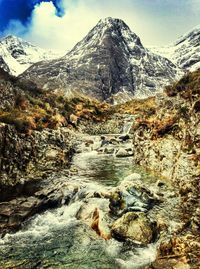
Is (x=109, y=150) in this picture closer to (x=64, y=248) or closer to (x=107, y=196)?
(x=107, y=196)

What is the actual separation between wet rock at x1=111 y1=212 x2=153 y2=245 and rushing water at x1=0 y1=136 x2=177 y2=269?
582 mm

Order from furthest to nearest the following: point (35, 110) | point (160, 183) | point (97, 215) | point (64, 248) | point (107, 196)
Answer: point (35, 110) → point (160, 183) → point (107, 196) → point (97, 215) → point (64, 248)

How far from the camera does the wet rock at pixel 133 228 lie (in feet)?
72.5

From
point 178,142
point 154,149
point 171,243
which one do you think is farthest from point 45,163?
point 171,243

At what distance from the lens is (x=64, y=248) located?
21.5m

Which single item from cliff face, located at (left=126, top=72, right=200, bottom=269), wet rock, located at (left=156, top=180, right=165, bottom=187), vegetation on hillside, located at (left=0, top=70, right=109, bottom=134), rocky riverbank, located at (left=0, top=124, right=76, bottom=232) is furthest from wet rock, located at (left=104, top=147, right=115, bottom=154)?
wet rock, located at (left=156, top=180, right=165, bottom=187)

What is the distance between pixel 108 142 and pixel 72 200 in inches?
1327

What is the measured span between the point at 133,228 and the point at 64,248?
4.29 meters

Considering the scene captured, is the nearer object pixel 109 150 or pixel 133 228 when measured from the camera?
pixel 133 228

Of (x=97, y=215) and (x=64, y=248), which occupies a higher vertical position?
(x=97, y=215)

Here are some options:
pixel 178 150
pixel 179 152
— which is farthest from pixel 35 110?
pixel 179 152

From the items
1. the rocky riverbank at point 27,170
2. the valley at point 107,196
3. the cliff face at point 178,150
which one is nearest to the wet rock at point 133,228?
the valley at point 107,196

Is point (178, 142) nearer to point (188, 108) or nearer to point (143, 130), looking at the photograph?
point (188, 108)

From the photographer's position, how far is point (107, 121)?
330ft
